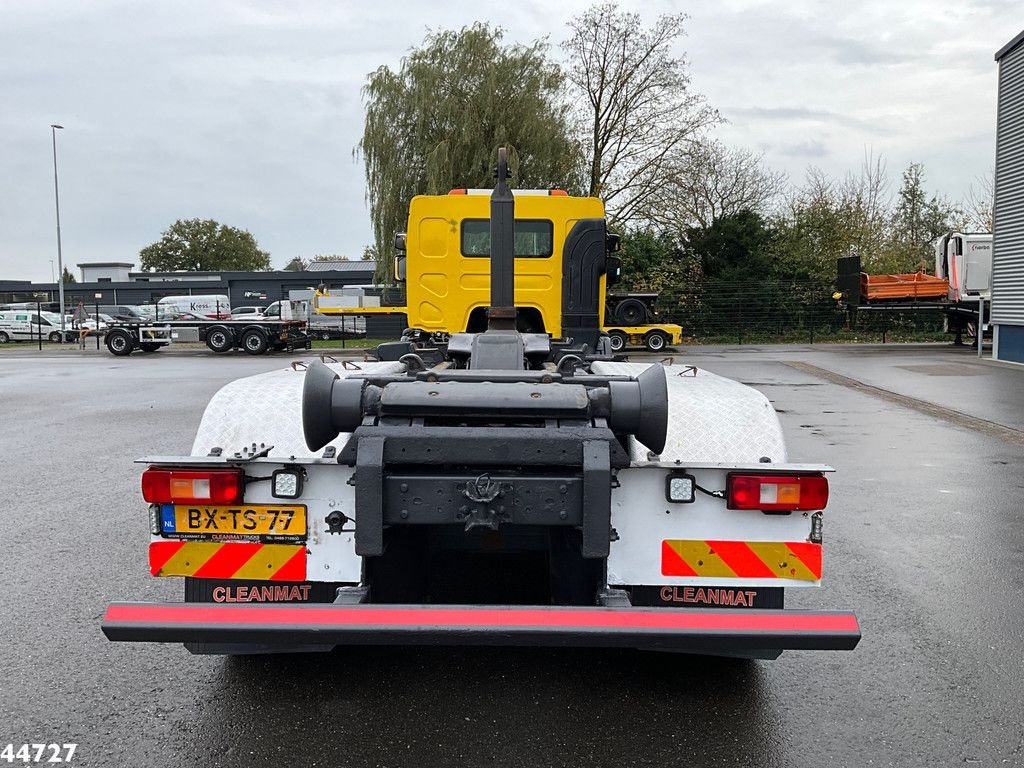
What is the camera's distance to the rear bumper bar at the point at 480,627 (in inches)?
98.0

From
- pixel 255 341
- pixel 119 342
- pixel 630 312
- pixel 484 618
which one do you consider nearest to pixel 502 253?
pixel 484 618

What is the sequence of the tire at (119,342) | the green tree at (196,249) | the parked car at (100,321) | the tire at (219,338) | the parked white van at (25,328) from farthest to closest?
the green tree at (196,249), the parked white van at (25,328), the parked car at (100,321), the tire at (219,338), the tire at (119,342)

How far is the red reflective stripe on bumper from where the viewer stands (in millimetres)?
2512

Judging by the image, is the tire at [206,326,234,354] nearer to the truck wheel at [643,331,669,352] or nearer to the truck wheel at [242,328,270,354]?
the truck wheel at [242,328,270,354]

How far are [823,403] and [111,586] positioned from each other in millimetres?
11261

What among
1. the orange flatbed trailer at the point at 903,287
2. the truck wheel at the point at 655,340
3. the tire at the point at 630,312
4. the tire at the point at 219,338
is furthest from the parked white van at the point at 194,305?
the orange flatbed trailer at the point at 903,287

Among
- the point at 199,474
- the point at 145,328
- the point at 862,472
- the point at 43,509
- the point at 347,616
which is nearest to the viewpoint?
the point at 347,616

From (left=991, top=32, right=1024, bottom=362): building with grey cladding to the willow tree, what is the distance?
46.4ft

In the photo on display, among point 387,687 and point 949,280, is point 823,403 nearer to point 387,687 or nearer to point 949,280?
point 387,687

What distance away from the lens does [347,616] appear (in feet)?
8.34

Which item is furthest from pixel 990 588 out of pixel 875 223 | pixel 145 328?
pixel 875 223

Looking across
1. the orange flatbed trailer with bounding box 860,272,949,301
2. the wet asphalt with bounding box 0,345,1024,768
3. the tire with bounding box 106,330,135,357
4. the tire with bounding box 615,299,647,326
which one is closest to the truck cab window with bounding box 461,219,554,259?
the wet asphalt with bounding box 0,345,1024,768

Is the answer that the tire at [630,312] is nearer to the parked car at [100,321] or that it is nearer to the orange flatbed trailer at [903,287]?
the orange flatbed trailer at [903,287]

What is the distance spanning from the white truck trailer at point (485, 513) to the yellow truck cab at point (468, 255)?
4295 millimetres
